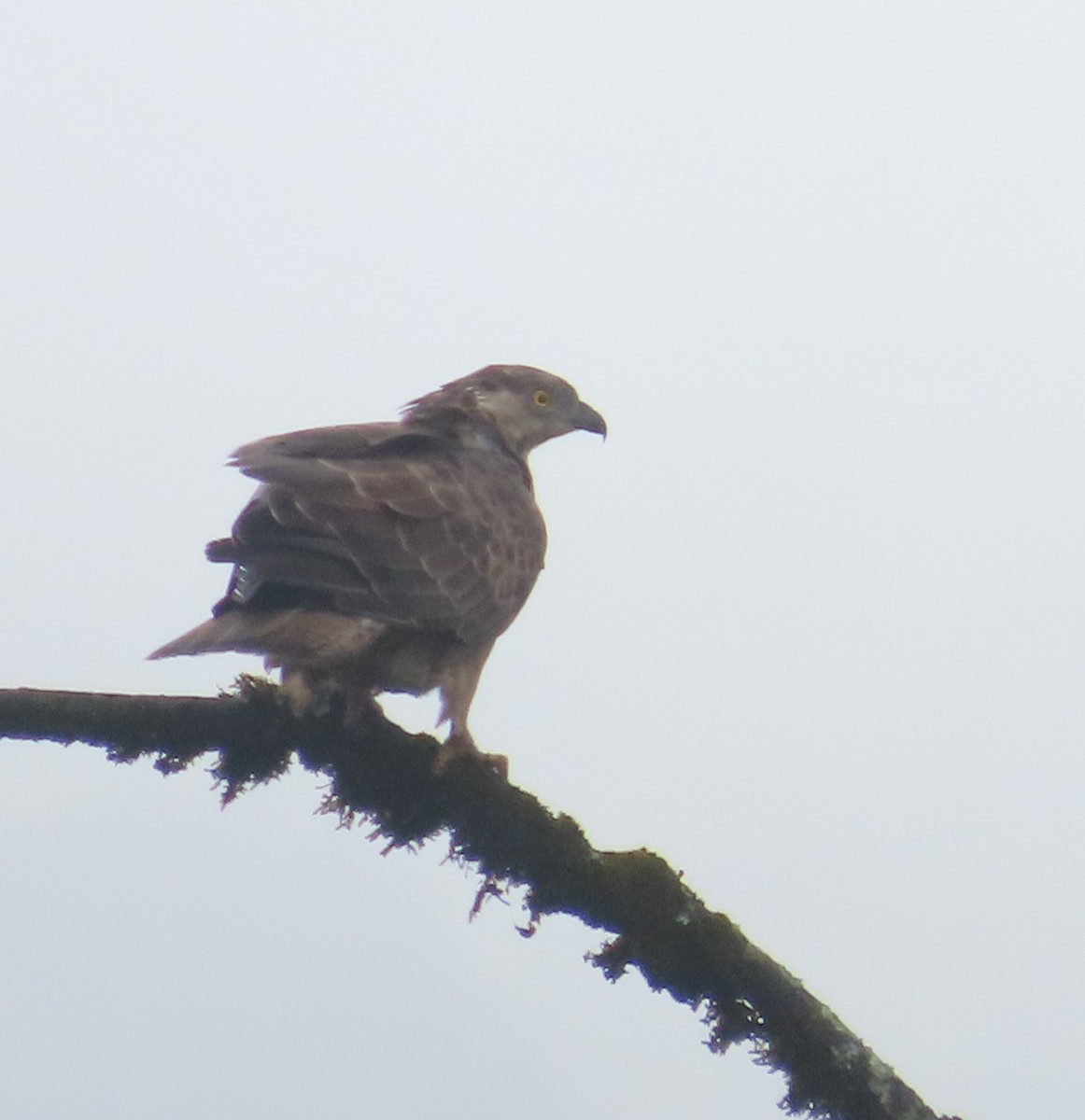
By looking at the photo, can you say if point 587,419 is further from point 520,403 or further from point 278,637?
point 278,637

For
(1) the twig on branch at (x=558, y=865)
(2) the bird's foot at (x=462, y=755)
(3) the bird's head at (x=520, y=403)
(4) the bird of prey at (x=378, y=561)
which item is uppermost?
(3) the bird's head at (x=520, y=403)

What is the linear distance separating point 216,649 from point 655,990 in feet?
5.11

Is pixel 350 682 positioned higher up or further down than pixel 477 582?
further down

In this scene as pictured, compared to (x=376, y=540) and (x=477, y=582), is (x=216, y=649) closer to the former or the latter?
(x=376, y=540)

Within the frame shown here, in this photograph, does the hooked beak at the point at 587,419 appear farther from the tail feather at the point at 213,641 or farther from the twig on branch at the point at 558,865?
the twig on branch at the point at 558,865

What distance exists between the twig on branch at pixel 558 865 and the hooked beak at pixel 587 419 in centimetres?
352

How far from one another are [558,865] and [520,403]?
3.67 m

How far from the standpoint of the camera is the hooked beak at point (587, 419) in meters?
7.55

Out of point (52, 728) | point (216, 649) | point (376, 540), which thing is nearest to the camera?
point (52, 728)

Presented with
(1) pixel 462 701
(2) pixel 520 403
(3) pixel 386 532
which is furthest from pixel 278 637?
(2) pixel 520 403

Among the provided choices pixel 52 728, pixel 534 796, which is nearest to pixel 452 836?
pixel 534 796

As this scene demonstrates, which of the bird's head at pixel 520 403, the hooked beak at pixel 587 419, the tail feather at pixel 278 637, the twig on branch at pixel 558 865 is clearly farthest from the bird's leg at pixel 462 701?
the hooked beak at pixel 587 419

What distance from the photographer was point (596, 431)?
25.1ft

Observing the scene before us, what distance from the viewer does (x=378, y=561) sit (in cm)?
487
